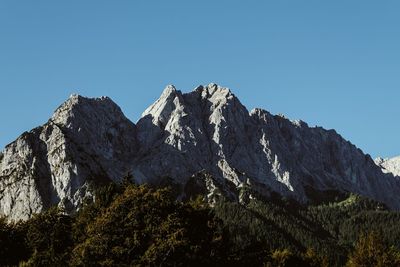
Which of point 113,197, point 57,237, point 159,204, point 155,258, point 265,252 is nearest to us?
point 155,258

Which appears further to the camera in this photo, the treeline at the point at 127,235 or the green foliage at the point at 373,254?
the green foliage at the point at 373,254

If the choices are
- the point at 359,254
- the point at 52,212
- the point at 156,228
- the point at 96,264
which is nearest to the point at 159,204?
the point at 156,228

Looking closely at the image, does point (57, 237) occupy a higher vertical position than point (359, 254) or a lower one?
higher

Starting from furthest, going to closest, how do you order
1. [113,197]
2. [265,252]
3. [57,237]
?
[265,252] < [57,237] < [113,197]

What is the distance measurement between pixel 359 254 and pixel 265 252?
629 inches

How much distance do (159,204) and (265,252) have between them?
122 feet

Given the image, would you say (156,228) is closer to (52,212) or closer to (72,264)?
(72,264)

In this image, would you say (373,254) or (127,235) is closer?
(127,235)

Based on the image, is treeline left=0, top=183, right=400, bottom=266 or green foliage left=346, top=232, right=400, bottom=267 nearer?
treeline left=0, top=183, right=400, bottom=266

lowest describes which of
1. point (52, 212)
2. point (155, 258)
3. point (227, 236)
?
point (155, 258)

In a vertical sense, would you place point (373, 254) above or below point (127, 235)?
below

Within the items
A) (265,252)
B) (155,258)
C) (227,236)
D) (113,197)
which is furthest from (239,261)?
(155,258)

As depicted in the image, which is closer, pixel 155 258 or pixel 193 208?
pixel 155 258

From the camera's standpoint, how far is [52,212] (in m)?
93.0
